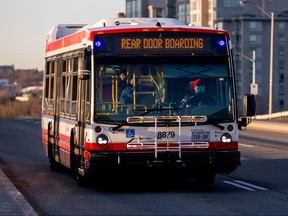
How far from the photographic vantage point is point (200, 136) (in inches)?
594

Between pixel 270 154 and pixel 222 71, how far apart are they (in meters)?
10.00

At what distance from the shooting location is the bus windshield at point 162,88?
15023 mm

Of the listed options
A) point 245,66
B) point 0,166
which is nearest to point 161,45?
point 0,166

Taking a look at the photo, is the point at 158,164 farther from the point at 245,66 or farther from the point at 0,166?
the point at 245,66

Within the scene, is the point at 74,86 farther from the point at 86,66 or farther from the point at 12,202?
the point at 12,202

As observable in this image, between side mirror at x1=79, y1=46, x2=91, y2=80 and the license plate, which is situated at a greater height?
side mirror at x1=79, y1=46, x2=91, y2=80

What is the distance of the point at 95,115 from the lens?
49.1ft

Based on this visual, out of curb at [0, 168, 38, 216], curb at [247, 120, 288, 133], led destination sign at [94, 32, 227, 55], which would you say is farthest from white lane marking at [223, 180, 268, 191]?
curb at [247, 120, 288, 133]

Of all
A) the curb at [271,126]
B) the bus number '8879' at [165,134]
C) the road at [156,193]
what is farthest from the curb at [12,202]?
the curb at [271,126]

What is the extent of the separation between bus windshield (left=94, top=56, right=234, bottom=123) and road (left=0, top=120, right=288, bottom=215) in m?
1.15

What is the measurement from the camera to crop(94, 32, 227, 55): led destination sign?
15195 mm

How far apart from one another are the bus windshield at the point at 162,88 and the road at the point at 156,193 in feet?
3.79

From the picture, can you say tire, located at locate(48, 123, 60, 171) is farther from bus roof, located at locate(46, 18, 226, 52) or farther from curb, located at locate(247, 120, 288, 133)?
curb, located at locate(247, 120, 288, 133)

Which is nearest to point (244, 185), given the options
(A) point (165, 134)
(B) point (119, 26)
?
(A) point (165, 134)
